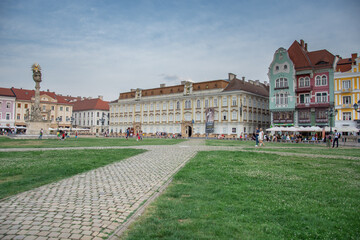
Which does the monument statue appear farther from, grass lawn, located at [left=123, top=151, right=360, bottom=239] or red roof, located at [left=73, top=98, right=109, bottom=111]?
red roof, located at [left=73, top=98, right=109, bottom=111]

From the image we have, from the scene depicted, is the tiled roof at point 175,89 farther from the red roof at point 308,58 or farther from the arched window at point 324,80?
the arched window at point 324,80

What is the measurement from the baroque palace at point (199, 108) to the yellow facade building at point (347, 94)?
18131mm

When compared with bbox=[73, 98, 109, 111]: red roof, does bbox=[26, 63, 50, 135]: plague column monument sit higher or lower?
lower

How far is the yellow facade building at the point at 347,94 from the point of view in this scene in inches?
1828

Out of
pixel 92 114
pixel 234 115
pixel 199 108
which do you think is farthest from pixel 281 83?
pixel 92 114

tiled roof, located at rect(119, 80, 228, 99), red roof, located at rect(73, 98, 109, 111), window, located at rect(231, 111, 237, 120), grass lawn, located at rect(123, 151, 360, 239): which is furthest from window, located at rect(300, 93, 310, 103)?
red roof, located at rect(73, 98, 109, 111)

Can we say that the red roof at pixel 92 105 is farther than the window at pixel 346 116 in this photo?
Yes

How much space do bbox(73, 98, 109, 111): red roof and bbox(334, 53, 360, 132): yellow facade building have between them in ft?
264

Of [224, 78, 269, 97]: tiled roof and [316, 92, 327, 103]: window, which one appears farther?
[224, 78, 269, 97]: tiled roof

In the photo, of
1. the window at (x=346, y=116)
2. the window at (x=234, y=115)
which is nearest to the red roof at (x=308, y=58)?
the window at (x=346, y=116)

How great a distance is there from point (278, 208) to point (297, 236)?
1396mm

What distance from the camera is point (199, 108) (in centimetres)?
6775

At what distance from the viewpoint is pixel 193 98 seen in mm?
68812

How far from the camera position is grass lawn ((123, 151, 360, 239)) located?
15.4 feet
